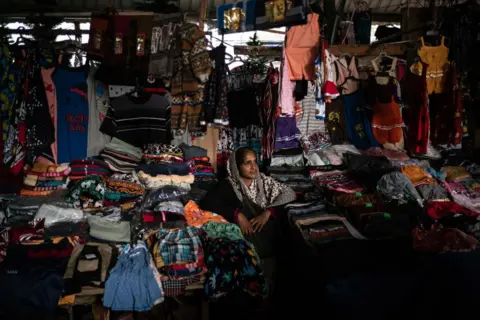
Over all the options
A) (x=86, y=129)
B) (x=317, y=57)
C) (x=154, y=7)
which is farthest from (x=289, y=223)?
(x=154, y=7)

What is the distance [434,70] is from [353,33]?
3.88 ft

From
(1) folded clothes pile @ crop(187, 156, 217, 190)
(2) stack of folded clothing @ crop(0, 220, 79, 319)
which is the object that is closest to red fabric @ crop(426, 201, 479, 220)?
(1) folded clothes pile @ crop(187, 156, 217, 190)

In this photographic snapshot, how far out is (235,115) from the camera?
449 centimetres

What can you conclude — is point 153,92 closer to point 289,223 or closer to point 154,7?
point 154,7

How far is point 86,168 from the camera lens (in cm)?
404

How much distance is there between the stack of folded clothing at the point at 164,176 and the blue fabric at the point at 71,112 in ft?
2.56

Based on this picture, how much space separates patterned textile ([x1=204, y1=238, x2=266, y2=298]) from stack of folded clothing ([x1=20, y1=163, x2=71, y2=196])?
1.71 meters

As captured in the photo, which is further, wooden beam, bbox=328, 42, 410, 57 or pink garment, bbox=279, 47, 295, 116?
wooden beam, bbox=328, 42, 410, 57

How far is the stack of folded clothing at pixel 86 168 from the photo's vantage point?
4023mm

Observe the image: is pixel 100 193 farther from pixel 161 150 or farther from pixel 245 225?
pixel 245 225

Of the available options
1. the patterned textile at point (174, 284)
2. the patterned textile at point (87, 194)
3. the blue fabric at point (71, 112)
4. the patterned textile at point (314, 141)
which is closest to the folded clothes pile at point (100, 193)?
the patterned textile at point (87, 194)

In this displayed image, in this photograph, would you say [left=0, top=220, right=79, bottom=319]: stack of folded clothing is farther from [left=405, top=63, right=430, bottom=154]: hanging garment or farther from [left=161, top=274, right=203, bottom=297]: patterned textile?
[left=405, top=63, right=430, bottom=154]: hanging garment

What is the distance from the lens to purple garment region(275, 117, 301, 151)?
4.43m

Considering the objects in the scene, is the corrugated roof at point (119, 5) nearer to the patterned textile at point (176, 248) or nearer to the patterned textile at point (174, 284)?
the patterned textile at point (176, 248)
